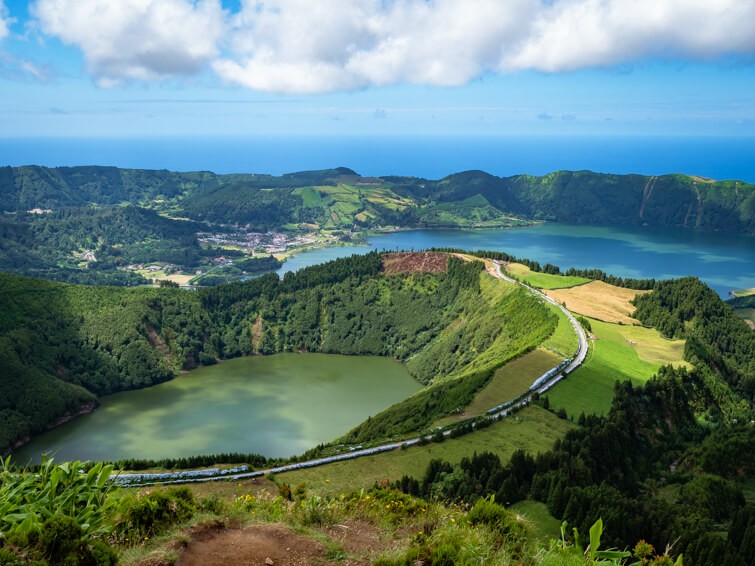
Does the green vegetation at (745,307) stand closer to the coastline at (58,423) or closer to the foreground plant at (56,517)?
the coastline at (58,423)

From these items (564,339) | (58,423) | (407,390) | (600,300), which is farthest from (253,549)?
(600,300)

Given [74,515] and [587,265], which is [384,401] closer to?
[74,515]

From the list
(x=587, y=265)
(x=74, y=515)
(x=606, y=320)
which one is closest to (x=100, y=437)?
(x=74, y=515)

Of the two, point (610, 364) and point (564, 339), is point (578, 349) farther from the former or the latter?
point (610, 364)

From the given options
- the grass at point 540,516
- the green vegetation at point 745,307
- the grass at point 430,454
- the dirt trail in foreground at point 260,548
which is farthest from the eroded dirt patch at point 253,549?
the green vegetation at point 745,307

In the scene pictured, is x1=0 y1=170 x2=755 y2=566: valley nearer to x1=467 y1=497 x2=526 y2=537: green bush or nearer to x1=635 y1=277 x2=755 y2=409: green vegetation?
x1=635 y1=277 x2=755 y2=409: green vegetation

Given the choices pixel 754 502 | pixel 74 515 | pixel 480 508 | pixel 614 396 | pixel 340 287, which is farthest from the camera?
pixel 340 287
